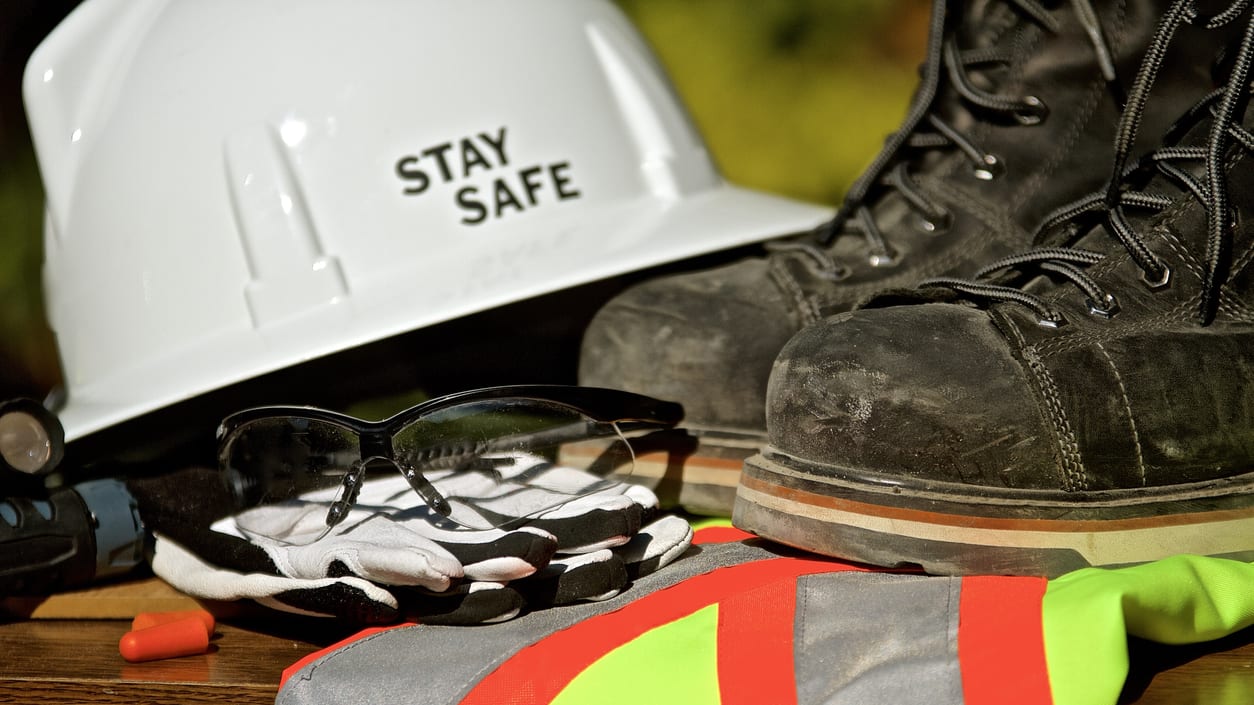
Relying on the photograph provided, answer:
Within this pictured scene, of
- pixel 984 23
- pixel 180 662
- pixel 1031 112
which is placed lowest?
pixel 180 662

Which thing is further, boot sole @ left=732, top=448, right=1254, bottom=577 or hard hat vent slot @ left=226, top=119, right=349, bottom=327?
hard hat vent slot @ left=226, top=119, right=349, bottom=327

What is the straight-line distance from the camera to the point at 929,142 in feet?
4.47

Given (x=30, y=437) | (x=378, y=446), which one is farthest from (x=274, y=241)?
(x=378, y=446)

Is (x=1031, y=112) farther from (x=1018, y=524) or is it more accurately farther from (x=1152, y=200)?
(x=1018, y=524)

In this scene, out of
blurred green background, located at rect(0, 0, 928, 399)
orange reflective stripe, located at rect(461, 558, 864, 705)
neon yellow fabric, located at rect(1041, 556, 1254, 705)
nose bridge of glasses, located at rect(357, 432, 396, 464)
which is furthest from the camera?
blurred green background, located at rect(0, 0, 928, 399)

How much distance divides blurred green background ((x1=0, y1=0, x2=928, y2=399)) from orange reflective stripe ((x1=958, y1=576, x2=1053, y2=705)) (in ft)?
7.54

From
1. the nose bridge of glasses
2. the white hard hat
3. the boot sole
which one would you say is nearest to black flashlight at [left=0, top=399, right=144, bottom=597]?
the white hard hat

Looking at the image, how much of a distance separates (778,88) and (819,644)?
8.21 ft

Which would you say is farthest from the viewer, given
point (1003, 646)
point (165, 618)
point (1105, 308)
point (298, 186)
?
point (298, 186)

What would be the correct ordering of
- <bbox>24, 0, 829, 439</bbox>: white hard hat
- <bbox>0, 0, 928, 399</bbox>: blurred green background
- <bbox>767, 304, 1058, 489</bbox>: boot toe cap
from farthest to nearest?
<bbox>0, 0, 928, 399</bbox>: blurred green background
<bbox>24, 0, 829, 439</bbox>: white hard hat
<bbox>767, 304, 1058, 489</bbox>: boot toe cap

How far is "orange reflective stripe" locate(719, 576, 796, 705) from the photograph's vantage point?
0.79m

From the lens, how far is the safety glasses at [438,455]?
3.55 feet

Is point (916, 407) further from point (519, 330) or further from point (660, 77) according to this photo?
point (660, 77)

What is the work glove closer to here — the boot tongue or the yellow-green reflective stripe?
the yellow-green reflective stripe
